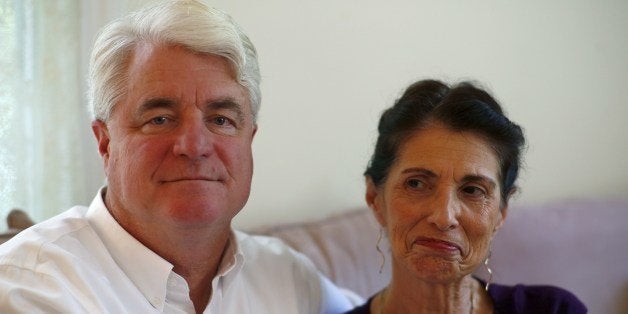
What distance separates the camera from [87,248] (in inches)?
55.4

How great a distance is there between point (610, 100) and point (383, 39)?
3.53 feet

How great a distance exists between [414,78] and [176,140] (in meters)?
1.38

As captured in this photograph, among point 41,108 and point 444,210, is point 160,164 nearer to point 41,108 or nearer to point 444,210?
point 444,210

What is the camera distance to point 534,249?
2.18 m

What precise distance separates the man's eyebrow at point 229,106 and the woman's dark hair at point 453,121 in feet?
1.32

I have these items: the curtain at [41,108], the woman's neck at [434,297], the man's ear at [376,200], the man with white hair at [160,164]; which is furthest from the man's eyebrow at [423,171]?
the curtain at [41,108]

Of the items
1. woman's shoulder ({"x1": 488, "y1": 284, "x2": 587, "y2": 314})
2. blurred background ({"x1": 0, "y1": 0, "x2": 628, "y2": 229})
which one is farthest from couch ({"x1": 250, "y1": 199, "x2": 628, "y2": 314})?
woman's shoulder ({"x1": 488, "y1": 284, "x2": 587, "y2": 314})

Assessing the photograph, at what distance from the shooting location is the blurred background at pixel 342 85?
2.03 m

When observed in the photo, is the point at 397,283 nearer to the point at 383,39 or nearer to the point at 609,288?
the point at 609,288

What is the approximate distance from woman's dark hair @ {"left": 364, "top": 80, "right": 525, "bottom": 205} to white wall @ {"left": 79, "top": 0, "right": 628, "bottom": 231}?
2.26ft

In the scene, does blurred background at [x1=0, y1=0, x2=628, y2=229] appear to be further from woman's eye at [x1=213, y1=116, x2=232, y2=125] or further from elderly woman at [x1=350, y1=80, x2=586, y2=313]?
woman's eye at [x1=213, y1=116, x2=232, y2=125]

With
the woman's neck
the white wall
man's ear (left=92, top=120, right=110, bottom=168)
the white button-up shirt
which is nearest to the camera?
the white button-up shirt

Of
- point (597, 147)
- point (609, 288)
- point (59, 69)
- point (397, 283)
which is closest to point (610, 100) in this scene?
point (597, 147)

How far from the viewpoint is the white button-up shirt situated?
1.25 meters
